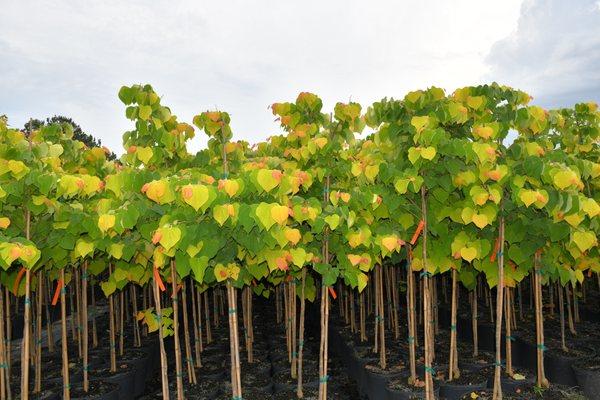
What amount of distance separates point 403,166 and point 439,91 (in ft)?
2.82

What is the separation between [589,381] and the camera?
5.83 meters

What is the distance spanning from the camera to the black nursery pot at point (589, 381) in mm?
5762

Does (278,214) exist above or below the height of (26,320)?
above

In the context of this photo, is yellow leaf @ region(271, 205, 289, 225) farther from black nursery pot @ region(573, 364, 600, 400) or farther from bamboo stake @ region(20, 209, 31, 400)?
black nursery pot @ region(573, 364, 600, 400)

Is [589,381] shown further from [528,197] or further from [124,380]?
[124,380]

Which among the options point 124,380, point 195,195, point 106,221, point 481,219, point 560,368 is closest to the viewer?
point 195,195

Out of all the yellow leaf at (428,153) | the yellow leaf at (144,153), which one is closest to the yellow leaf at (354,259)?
the yellow leaf at (428,153)

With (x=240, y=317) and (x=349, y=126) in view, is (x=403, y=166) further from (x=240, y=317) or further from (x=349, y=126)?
(x=240, y=317)

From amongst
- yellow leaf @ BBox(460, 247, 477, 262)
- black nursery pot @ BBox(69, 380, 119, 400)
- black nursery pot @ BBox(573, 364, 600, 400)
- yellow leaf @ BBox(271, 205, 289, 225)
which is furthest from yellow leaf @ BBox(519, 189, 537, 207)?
black nursery pot @ BBox(69, 380, 119, 400)

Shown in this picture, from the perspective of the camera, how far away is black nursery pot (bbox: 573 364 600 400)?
576 centimetres

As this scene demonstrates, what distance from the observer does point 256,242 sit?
11.4ft

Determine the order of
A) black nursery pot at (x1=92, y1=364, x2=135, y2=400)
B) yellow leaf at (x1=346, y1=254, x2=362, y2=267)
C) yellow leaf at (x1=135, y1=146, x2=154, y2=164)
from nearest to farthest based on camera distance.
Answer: yellow leaf at (x1=346, y1=254, x2=362, y2=267) < yellow leaf at (x1=135, y1=146, x2=154, y2=164) < black nursery pot at (x1=92, y1=364, x2=135, y2=400)

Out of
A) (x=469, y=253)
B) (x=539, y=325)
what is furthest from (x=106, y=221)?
(x=539, y=325)

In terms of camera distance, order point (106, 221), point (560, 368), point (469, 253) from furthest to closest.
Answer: point (560, 368) → point (469, 253) → point (106, 221)
